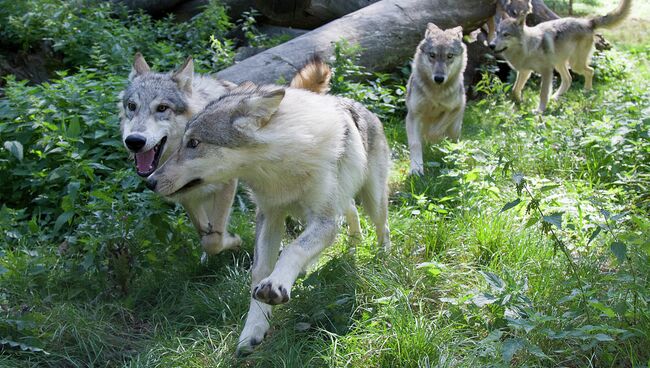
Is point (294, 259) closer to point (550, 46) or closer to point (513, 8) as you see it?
point (513, 8)

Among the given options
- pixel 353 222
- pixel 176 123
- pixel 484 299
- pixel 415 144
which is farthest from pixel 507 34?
pixel 484 299

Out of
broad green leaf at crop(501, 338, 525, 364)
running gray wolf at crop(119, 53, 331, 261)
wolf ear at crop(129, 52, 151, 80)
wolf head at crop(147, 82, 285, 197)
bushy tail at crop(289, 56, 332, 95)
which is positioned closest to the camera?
broad green leaf at crop(501, 338, 525, 364)

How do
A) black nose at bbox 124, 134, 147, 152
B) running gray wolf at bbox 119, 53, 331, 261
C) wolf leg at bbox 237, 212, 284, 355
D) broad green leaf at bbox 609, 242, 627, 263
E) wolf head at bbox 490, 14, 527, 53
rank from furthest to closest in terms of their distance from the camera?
wolf head at bbox 490, 14, 527, 53, running gray wolf at bbox 119, 53, 331, 261, black nose at bbox 124, 134, 147, 152, wolf leg at bbox 237, 212, 284, 355, broad green leaf at bbox 609, 242, 627, 263

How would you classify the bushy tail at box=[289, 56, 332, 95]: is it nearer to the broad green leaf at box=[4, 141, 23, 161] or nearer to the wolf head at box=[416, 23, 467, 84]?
the broad green leaf at box=[4, 141, 23, 161]

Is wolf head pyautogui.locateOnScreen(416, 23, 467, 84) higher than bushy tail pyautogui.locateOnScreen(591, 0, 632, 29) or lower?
higher

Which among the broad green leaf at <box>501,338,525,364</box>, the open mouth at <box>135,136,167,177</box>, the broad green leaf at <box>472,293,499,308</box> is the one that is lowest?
the open mouth at <box>135,136,167,177</box>

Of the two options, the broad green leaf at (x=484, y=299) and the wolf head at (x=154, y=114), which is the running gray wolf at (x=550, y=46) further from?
the broad green leaf at (x=484, y=299)

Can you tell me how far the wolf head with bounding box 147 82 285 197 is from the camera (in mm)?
3637

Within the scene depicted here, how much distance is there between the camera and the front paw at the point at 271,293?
3371 millimetres

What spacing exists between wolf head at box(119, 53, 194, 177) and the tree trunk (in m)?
2.17

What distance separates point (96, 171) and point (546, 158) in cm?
399

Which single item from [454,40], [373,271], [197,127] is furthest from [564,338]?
[454,40]

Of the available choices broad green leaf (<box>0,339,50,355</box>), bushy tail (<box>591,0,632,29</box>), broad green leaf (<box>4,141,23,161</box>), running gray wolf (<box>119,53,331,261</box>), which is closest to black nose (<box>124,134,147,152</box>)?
running gray wolf (<box>119,53,331,261</box>)

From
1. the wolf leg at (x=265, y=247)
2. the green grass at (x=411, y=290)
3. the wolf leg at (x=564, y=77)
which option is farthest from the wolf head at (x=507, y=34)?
the wolf leg at (x=265, y=247)
